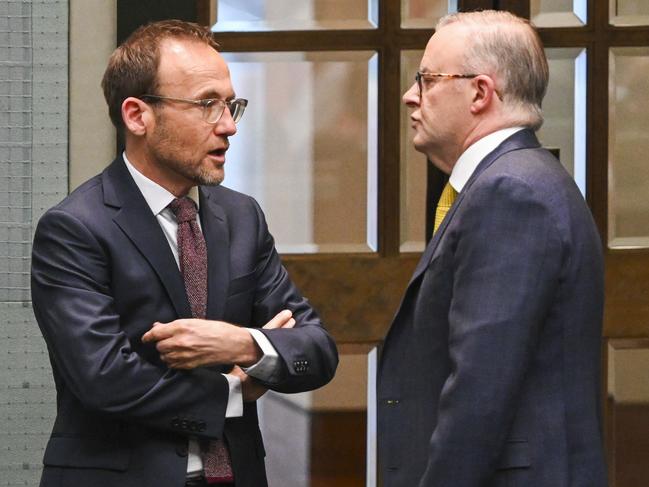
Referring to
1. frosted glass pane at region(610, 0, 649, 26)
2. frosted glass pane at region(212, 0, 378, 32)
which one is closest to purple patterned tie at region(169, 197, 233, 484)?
frosted glass pane at region(212, 0, 378, 32)

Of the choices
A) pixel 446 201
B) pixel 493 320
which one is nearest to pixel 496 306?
pixel 493 320

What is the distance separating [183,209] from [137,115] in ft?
0.68

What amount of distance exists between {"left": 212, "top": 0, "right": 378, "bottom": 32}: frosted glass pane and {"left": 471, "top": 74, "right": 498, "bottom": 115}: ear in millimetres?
1315

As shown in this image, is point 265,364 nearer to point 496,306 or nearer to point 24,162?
point 496,306

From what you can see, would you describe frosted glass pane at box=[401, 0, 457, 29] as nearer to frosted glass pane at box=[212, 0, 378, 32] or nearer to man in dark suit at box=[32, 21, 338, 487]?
frosted glass pane at box=[212, 0, 378, 32]

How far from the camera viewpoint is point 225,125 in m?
2.33

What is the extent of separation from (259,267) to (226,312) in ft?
0.59

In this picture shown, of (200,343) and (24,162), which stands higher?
(24,162)

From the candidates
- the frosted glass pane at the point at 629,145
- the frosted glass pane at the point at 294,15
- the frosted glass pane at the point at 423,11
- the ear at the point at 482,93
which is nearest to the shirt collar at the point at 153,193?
the ear at the point at 482,93

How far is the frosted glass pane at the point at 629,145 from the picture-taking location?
3393mm

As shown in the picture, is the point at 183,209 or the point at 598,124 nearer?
the point at 183,209

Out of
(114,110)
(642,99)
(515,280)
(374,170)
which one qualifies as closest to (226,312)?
(114,110)

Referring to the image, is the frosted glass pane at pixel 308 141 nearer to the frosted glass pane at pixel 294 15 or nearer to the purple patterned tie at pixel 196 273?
the frosted glass pane at pixel 294 15

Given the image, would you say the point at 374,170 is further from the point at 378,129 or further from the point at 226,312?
the point at 226,312
